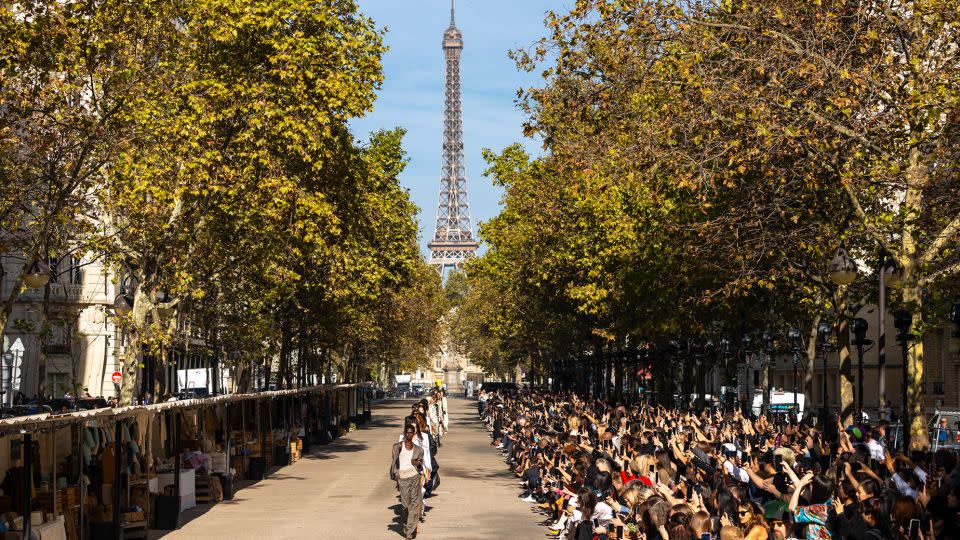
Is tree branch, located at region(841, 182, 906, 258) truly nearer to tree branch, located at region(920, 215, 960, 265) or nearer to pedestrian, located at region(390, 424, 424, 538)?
tree branch, located at region(920, 215, 960, 265)

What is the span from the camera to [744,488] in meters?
14.2

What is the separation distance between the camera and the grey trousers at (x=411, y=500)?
2067cm

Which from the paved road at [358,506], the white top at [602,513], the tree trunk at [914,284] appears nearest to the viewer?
the white top at [602,513]

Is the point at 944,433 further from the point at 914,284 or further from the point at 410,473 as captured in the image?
the point at 410,473

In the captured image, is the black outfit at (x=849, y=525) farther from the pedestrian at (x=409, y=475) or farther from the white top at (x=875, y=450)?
the pedestrian at (x=409, y=475)

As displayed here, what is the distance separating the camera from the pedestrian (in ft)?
68.7

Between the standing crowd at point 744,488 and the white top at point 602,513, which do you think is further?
the white top at point 602,513

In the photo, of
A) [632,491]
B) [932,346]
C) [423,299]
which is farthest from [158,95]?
[423,299]

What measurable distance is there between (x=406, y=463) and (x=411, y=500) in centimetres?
90

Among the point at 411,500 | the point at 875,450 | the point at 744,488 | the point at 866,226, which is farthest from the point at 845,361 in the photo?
the point at 744,488

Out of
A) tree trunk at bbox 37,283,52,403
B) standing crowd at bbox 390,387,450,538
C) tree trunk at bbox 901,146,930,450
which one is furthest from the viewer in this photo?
tree trunk at bbox 37,283,52,403

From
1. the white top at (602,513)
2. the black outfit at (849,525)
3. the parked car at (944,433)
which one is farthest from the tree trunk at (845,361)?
the black outfit at (849,525)

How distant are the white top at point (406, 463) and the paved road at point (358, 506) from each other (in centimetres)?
98

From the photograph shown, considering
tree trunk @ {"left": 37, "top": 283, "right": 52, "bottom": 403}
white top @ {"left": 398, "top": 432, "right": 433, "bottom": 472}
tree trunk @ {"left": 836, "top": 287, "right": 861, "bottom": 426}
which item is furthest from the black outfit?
tree trunk @ {"left": 37, "top": 283, "right": 52, "bottom": 403}
